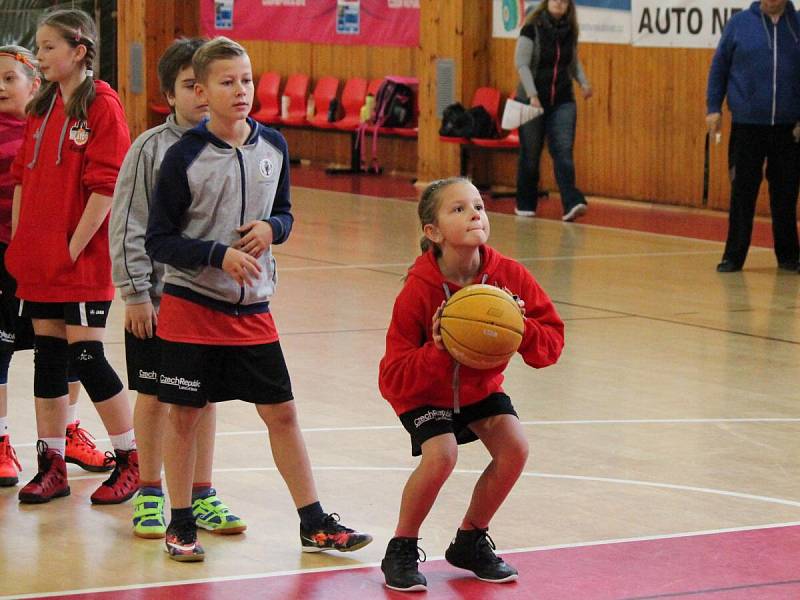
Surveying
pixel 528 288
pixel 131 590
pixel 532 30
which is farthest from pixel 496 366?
pixel 532 30

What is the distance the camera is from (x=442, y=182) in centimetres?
434

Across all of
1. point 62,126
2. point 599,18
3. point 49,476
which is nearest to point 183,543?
point 49,476

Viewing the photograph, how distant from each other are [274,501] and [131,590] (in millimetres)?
1004

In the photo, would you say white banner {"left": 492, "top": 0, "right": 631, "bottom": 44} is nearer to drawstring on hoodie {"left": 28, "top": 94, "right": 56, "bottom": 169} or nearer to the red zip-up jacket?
the red zip-up jacket

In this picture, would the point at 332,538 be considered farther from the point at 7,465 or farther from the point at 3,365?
the point at 3,365

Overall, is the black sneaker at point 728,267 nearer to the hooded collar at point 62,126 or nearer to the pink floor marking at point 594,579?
the pink floor marking at point 594,579

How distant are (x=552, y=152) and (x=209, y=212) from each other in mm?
9442

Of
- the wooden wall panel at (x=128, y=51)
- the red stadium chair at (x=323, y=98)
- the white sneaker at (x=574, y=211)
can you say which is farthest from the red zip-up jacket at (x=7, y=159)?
the wooden wall panel at (x=128, y=51)

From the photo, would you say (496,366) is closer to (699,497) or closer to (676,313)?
(699,497)

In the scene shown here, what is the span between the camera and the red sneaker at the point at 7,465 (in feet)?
17.6

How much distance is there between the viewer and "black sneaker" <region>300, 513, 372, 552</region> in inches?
177

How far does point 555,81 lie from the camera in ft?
44.2

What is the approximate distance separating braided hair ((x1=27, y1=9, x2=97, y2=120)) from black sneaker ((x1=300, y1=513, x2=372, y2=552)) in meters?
1.61

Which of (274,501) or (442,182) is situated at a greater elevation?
(442,182)
